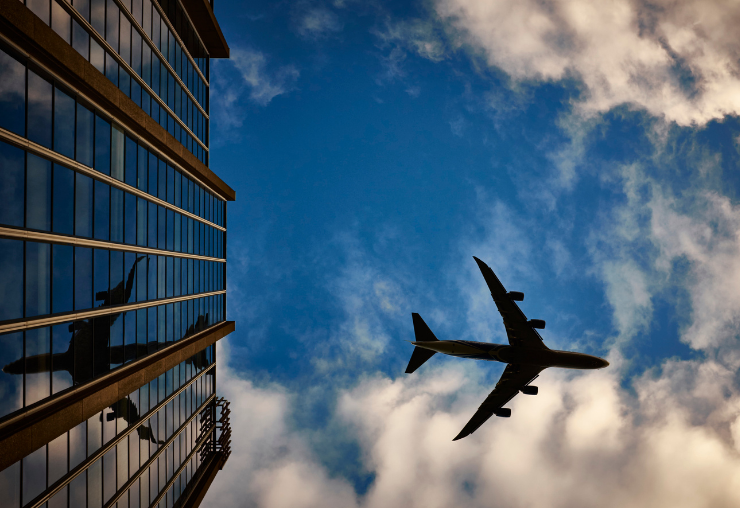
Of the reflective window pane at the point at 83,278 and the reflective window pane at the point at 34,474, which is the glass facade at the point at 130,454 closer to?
the reflective window pane at the point at 34,474

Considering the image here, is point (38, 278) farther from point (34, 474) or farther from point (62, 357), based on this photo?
point (34, 474)

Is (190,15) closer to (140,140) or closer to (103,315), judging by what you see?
(140,140)

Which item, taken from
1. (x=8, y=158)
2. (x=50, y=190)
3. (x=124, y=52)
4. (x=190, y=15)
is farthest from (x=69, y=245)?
(x=190, y=15)

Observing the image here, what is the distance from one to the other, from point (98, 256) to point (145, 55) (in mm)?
15436

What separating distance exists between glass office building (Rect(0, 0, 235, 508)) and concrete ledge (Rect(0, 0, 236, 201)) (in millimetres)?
59

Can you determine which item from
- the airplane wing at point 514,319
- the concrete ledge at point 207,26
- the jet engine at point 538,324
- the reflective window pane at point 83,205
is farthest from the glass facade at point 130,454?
the concrete ledge at point 207,26

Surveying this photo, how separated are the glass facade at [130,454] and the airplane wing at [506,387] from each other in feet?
77.1

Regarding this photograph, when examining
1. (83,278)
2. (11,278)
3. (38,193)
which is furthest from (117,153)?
(11,278)

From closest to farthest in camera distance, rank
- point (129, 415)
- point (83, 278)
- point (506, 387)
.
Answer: point (83, 278) → point (129, 415) → point (506, 387)

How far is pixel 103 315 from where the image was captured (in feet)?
54.0

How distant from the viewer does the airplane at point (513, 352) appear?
24.3 meters

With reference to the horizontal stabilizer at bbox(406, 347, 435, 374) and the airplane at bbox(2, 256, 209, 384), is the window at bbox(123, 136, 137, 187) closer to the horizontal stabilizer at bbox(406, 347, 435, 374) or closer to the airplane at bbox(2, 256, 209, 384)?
the airplane at bbox(2, 256, 209, 384)

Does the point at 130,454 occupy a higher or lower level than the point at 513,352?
lower

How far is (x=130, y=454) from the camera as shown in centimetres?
1978
